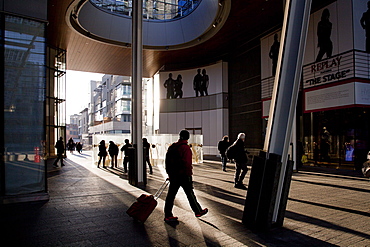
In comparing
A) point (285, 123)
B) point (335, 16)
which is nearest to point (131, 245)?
point (285, 123)

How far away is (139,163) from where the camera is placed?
32.0 ft

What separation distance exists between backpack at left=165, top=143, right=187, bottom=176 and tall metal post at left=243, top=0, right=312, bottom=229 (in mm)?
1252

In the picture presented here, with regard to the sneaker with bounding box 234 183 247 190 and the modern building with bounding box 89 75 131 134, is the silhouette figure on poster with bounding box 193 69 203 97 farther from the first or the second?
the modern building with bounding box 89 75 131 134

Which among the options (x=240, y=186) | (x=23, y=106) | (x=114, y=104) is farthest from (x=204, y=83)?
(x=114, y=104)

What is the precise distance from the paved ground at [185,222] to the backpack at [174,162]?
36.6 inches

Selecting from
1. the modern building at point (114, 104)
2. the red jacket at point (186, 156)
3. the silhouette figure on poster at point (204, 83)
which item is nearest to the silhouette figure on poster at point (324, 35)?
the red jacket at point (186, 156)

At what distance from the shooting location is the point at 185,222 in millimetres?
5484

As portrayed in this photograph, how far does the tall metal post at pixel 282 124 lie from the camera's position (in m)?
5.02

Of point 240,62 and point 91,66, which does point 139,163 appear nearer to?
point 240,62

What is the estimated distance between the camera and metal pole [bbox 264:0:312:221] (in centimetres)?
505

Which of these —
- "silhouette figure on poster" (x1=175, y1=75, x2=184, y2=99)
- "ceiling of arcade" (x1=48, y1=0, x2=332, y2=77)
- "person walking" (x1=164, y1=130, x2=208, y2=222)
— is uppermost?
"ceiling of arcade" (x1=48, y1=0, x2=332, y2=77)

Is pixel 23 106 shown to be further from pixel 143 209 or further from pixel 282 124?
pixel 282 124

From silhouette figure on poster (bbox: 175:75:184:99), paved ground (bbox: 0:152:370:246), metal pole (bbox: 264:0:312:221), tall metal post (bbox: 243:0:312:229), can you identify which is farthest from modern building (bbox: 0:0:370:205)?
metal pole (bbox: 264:0:312:221)

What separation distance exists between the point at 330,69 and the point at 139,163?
399 inches
